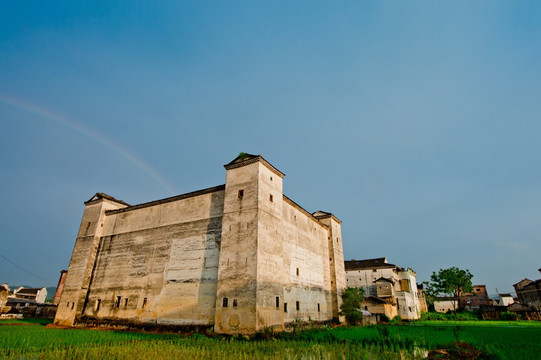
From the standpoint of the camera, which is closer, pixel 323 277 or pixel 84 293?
pixel 84 293

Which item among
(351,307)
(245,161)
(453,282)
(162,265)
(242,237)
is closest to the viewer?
(242,237)

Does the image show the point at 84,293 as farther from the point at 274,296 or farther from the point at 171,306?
the point at 274,296

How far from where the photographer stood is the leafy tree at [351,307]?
2544 cm

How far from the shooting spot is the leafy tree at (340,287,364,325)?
25.4 metres

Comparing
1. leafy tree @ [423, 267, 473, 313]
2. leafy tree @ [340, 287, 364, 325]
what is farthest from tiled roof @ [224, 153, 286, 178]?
leafy tree @ [423, 267, 473, 313]

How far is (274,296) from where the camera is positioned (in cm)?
1698

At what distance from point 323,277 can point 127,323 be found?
1598 cm

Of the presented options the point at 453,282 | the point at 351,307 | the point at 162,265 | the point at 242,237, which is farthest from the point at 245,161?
the point at 453,282

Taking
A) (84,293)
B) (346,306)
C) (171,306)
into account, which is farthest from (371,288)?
(84,293)

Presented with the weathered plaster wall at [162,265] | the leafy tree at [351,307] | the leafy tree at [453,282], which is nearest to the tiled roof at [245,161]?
the weathered plaster wall at [162,265]

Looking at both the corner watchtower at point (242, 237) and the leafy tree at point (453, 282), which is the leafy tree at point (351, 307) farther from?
the leafy tree at point (453, 282)

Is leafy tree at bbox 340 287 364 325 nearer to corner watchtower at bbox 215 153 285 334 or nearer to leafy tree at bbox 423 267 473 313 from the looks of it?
corner watchtower at bbox 215 153 285 334

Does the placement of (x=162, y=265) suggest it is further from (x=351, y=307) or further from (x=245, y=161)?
(x=351, y=307)

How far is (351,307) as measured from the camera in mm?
25578
